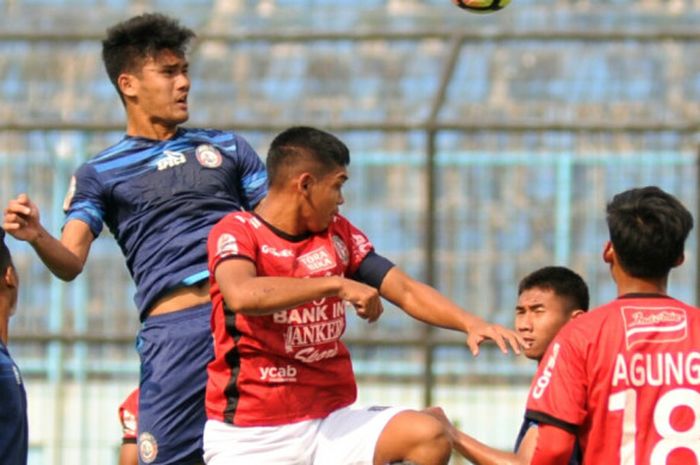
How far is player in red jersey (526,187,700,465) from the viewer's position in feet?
15.8

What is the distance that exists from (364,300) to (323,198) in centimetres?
64

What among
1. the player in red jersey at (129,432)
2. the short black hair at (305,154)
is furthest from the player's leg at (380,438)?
the player in red jersey at (129,432)

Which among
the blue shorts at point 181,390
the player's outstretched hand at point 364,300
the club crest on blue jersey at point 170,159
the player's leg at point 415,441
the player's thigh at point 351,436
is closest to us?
the player's outstretched hand at point 364,300

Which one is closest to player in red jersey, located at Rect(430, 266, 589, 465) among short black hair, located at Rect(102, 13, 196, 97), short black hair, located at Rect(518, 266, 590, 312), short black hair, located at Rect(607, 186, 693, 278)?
short black hair, located at Rect(518, 266, 590, 312)

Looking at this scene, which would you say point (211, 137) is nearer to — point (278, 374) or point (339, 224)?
point (339, 224)

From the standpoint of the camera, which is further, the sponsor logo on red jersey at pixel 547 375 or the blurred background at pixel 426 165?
the blurred background at pixel 426 165

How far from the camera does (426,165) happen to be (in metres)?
10.2

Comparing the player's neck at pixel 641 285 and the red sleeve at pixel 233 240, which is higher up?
the red sleeve at pixel 233 240

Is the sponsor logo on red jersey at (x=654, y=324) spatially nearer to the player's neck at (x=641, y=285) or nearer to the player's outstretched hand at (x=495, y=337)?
the player's neck at (x=641, y=285)

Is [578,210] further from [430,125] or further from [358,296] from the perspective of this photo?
[358,296]

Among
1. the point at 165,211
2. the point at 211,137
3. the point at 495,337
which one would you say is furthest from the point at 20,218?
the point at 495,337

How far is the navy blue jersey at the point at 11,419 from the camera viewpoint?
5129 millimetres

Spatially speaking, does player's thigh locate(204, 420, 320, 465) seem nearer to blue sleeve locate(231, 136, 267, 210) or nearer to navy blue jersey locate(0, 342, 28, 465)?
navy blue jersey locate(0, 342, 28, 465)

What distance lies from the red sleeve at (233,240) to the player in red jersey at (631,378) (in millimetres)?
1120
